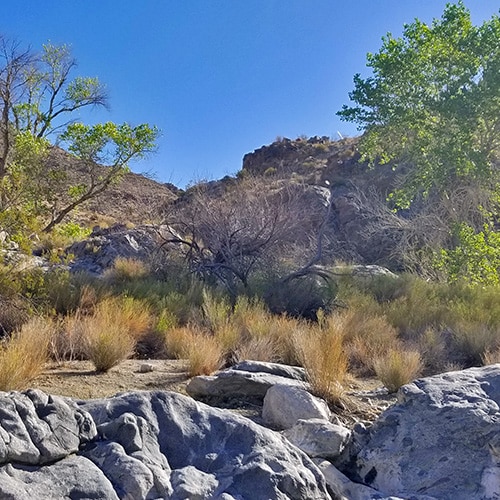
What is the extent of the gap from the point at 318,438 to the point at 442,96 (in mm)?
12586

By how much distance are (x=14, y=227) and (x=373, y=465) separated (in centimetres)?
632

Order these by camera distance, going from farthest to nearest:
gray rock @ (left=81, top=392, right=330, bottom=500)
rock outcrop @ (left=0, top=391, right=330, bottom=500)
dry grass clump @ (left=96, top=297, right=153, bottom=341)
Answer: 1. dry grass clump @ (left=96, top=297, right=153, bottom=341)
2. gray rock @ (left=81, top=392, right=330, bottom=500)
3. rock outcrop @ (left=0, top=391, right=330, bottom=500)

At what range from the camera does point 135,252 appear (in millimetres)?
19719

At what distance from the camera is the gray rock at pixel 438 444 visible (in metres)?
4.02

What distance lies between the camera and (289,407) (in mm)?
5254

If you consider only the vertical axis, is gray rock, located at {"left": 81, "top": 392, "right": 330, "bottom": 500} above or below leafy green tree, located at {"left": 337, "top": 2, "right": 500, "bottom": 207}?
below

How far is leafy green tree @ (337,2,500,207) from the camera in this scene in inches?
563

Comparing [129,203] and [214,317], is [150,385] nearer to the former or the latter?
[214,317]

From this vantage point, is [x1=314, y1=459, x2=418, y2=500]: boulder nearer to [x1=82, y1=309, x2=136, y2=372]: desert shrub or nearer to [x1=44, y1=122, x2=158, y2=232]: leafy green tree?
[x1=82, y1=309, x2=136, y2=372]: desert shrub

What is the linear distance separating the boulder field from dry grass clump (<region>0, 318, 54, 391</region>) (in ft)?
4.80

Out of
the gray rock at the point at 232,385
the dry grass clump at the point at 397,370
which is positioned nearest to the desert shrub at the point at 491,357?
the dry grass clump at the point at 397,370

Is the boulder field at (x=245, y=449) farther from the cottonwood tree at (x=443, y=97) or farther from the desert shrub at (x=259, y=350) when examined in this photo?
the cottonwood tree at (x=443, y=97)

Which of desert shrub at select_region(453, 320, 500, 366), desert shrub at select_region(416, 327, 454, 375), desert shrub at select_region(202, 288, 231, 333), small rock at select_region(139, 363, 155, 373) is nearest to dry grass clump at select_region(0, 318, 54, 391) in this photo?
small rock at select_region(139, 363, 155, 373)

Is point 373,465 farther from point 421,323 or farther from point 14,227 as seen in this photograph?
point 421,323
